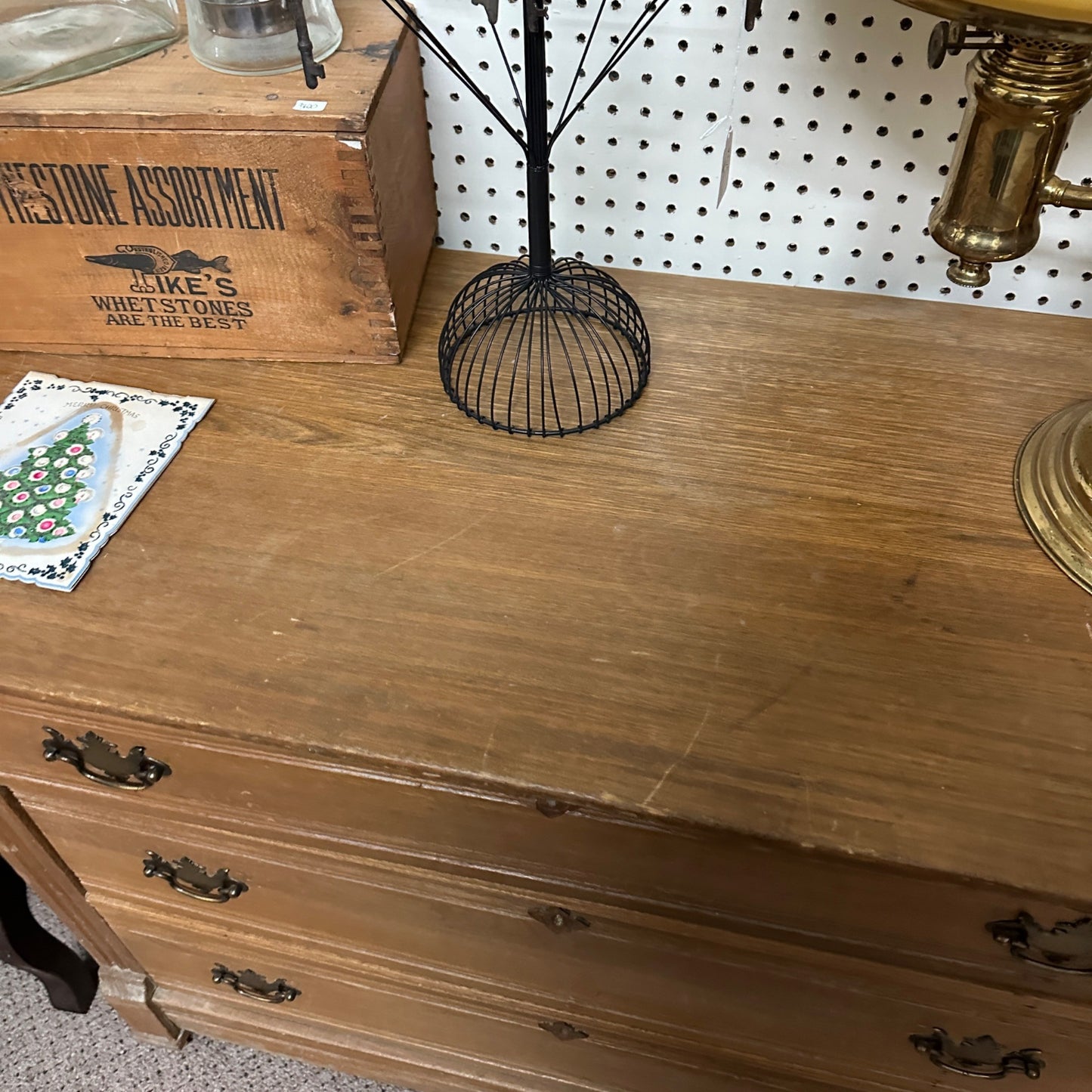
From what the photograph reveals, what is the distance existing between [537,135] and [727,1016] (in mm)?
764

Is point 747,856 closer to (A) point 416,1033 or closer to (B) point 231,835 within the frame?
(B) point 231,835

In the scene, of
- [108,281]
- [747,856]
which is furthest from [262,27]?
[747,856]

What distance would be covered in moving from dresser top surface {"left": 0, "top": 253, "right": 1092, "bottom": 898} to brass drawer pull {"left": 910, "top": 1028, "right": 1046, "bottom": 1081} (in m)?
0.34

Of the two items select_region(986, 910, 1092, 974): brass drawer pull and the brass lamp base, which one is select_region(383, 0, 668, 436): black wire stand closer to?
the brass lamp base

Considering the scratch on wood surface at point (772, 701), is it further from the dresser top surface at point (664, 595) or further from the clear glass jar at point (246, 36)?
the clear glass jar at point (246, 36)

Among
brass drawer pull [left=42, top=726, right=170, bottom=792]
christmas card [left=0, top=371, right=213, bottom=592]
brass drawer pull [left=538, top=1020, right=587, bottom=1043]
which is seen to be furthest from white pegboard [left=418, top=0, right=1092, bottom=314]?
brass drawer pull [left=538, top=1020, right=587, bottom=1043]

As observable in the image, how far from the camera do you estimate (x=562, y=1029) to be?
0.96 m

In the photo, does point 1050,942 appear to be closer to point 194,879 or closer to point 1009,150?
point 1009,150

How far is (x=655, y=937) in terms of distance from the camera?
76 centimetres

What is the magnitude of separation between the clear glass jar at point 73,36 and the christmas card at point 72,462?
0.80 feet

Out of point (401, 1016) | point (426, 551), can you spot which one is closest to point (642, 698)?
point (426, 551)

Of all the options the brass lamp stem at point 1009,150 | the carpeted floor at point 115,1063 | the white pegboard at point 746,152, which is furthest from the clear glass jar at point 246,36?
the carpeted floor at point 115,1063

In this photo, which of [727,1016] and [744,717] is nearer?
[744,717]

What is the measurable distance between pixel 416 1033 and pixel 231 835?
0.42 m
